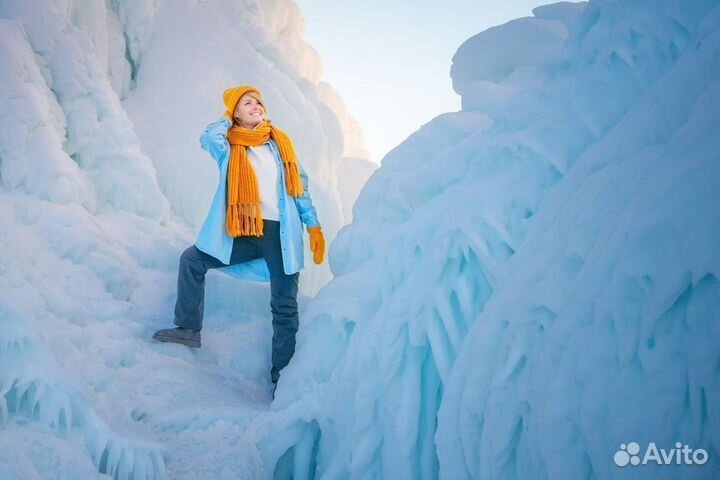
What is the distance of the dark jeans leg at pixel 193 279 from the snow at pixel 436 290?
20cm

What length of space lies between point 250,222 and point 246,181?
0.22 meters

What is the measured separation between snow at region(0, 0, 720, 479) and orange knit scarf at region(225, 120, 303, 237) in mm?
474

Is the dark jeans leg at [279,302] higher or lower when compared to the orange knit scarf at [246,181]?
lower

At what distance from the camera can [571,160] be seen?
1914 millimetres

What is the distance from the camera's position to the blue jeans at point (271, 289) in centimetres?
272

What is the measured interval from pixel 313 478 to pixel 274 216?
A: 1353 millimetres

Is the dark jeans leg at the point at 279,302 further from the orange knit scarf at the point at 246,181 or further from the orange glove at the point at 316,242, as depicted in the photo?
the orange glove at the point at 316,242

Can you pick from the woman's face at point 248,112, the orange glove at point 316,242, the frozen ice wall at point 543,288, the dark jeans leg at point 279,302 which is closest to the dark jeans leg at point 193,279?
Answer: the dark jeans leg at point 279,302

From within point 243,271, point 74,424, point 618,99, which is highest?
point 618,99

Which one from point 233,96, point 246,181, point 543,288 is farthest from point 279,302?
point 543,288

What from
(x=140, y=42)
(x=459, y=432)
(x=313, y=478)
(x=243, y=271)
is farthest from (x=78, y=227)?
(x=140, y=42)

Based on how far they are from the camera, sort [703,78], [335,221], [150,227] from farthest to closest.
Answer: [335,221]
[150,227]
[703,78]

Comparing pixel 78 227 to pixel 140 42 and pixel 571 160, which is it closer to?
pixel 571 160

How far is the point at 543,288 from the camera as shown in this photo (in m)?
1.57
